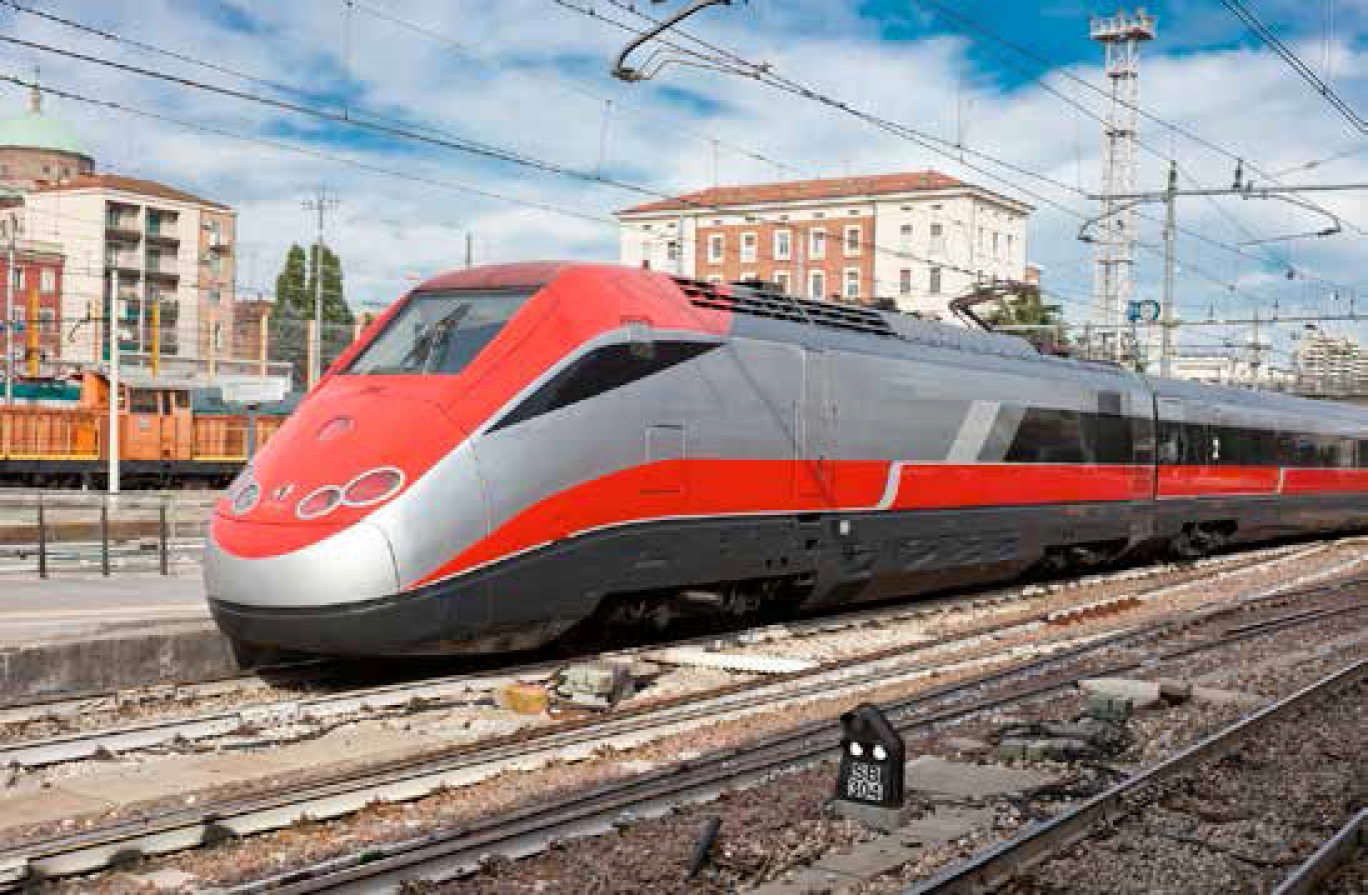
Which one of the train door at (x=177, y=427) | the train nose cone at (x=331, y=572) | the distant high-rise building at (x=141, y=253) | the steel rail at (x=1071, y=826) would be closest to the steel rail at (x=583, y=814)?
the steel rail at (x=1071, y=826)

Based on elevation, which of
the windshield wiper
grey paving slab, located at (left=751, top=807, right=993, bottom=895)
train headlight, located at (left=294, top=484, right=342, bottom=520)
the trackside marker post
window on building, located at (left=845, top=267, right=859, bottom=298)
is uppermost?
window on building, located at (left=845, top=267, right=859, bottom=298)

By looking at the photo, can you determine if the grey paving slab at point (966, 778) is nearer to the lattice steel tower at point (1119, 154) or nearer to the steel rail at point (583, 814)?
the steel rail at point (583, 814)

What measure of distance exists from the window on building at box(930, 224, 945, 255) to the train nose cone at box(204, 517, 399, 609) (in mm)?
77948

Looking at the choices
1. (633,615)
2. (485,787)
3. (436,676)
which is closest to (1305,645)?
(633,615)

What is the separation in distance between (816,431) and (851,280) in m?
79.3

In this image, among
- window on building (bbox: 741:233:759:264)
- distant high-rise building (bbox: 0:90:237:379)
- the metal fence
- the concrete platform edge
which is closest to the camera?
the concrete platform edge

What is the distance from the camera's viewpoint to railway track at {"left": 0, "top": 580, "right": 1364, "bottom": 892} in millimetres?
5547

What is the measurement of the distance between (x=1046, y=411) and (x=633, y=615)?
778cm

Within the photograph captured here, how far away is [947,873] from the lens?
17.8ft

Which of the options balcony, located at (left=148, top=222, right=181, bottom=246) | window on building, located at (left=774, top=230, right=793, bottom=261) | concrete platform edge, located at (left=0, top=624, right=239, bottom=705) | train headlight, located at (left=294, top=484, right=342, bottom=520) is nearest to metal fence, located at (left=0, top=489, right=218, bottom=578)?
concrete platform edge, located at (left=0, top=624, right=239, bottom=705)

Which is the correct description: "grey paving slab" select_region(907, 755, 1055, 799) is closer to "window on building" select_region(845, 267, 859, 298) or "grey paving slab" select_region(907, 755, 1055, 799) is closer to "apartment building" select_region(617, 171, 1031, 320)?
"apartment building" select_region(617, 171, 1031, 320)

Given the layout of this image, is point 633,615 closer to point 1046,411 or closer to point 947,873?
point 947,873

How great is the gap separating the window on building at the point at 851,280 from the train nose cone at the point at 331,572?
3244 inches

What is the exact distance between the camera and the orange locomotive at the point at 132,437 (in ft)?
116
